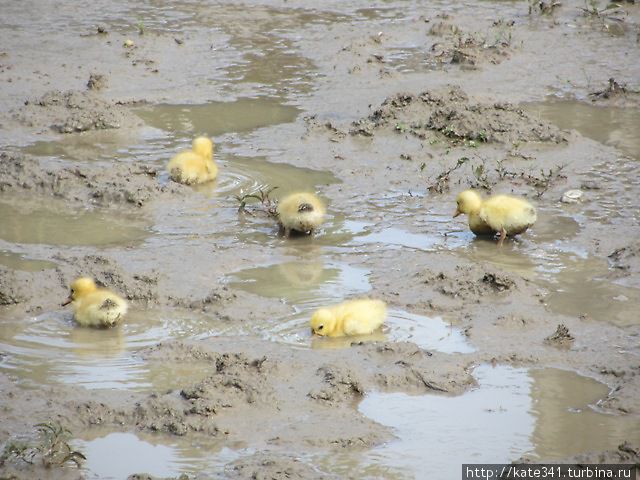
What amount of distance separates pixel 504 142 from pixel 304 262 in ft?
10.7

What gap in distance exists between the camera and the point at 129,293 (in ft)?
22.8

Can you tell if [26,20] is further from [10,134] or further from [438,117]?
[438,117]

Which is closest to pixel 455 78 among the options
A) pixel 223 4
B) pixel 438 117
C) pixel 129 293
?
pixel 438 117

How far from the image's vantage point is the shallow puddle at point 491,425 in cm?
517

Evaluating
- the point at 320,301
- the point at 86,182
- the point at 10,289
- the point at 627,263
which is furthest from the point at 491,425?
the point at 86,182

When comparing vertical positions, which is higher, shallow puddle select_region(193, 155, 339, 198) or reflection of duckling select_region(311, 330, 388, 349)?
shallow puddle select_region(193, 155, 339, 198)

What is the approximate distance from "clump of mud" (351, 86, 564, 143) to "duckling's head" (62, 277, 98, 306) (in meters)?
4.38

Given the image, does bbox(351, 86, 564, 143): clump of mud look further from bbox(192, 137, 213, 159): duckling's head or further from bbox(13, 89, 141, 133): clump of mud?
bbox(13, 89, 141, 133): clump of mud

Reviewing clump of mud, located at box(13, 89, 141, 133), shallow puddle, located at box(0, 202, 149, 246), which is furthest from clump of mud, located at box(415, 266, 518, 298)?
clump of mud, located at box(13, 89, 141, 133)

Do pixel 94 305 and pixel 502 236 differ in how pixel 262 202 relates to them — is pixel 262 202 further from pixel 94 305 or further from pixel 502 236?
pixel 94 305

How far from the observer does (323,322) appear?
644cm

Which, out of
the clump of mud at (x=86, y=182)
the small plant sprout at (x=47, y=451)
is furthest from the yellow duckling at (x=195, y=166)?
the small plant sprout at (x=47, y=451)

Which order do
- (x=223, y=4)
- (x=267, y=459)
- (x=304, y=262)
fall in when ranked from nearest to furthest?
1. (x=267, y=459)
2. (x=304, y=262)
3. (x=223, y=4)

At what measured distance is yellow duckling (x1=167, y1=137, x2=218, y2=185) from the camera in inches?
355
